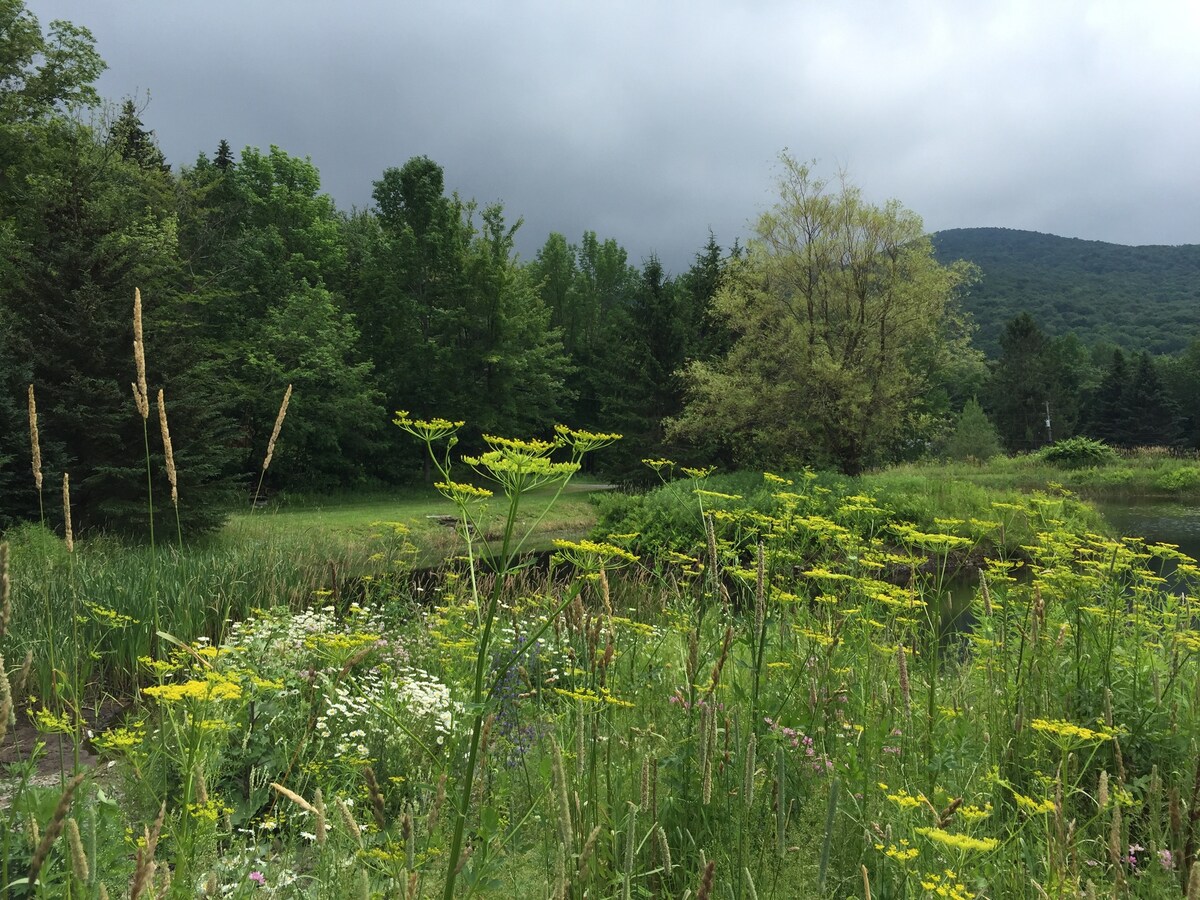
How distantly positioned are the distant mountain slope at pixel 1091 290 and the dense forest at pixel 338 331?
148ft

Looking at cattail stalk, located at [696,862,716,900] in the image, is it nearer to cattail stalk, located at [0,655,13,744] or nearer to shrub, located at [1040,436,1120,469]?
cattail stalk, located at [0,655,13,744]

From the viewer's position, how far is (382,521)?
474 inches

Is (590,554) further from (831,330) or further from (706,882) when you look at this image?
(831,330)

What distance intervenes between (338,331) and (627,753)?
27.4 meters

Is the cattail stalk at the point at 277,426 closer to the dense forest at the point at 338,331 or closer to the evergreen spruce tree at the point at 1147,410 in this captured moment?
the dense forest at the point at 338,331

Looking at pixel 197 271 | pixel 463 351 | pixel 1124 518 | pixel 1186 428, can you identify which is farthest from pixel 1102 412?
pixel 197 271

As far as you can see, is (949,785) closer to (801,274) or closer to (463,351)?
(801,274)

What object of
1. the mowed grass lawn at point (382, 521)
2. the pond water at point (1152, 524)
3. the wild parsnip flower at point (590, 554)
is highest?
the wild parsnip flower at point (590, 554)

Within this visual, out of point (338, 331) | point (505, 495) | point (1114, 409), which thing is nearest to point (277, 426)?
point (505, 495)

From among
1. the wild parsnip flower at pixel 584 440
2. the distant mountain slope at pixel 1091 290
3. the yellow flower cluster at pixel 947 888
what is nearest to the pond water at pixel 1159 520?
the yellow flower cluster at pixel 947 888

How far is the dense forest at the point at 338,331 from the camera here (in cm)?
1203

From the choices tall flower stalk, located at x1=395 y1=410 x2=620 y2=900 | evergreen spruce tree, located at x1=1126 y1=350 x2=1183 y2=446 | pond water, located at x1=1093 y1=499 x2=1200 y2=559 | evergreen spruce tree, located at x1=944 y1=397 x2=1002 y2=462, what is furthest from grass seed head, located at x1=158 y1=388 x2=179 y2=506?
evergreen spruce tree, located at x1=1126 y1=350 x2=1183 y2=446

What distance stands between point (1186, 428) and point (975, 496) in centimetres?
5142

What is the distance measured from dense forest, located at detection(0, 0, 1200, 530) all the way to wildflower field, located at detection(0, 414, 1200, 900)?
8.09 meters
